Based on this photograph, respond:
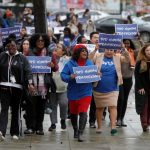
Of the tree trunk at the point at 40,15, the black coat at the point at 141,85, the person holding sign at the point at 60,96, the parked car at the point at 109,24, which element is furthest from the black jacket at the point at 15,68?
the parked car at the point at 109,24

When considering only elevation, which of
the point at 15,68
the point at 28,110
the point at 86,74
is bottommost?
the point at 28,110

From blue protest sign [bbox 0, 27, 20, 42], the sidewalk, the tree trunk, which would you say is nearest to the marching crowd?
the sidewalk

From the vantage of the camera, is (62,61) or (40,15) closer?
(62,61)

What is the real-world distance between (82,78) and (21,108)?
54.8 inches

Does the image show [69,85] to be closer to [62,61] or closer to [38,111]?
[38,111]

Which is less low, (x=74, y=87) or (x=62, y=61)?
(x=62, y=61)

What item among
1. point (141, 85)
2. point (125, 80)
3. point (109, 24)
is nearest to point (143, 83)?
point (141, 85)

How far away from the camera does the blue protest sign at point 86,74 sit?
35.7 ft

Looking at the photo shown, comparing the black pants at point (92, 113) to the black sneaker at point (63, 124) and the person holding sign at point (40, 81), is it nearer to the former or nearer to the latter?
the black sneaker at point (63, 124)

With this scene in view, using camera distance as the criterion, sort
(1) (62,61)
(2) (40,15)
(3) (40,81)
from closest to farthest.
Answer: (3) (40,81)
(1) (62,61)
(2) (40,15)

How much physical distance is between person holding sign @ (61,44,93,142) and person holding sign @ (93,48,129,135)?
0.54 meters

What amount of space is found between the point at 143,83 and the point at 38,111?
6.43ft

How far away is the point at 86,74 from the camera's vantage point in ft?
35.9

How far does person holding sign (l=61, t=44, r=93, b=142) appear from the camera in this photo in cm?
1093
